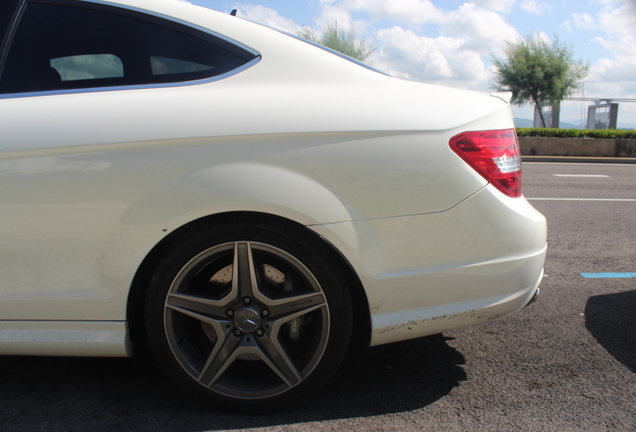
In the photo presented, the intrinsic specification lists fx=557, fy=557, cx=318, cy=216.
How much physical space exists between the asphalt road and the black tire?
0.13 metres

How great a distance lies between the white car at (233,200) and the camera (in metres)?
1.98

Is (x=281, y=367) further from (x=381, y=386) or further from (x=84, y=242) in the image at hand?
(x=84, y=242)

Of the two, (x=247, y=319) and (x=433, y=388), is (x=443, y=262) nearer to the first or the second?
(x=433, y=388)

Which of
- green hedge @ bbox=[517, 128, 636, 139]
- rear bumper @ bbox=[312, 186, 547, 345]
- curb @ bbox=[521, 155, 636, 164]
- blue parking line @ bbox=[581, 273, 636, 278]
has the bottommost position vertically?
curb @ bbox=[521, 155, 636, 164]

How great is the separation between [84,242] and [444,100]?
1.45m

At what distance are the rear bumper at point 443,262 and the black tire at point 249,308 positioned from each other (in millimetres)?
134

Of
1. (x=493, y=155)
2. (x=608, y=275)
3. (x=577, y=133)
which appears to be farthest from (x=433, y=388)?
(x=577, y=133)

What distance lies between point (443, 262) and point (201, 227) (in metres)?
0.90

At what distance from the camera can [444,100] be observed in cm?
215

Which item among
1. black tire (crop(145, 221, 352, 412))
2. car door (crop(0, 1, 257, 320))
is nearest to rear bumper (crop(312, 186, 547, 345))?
black tire (crop(145, 221, 352, 412))

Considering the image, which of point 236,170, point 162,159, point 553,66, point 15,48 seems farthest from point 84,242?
point 553,66

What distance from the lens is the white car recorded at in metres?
1.98

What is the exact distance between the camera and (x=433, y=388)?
240 centimetres

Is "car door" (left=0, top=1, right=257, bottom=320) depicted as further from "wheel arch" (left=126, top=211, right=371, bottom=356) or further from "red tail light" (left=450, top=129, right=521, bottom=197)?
"red tail light" (left=450, top=129, right=521, bottom=197)
